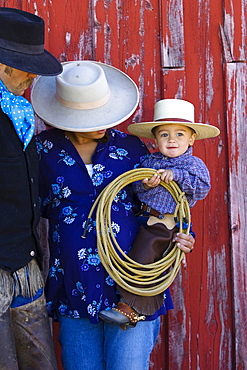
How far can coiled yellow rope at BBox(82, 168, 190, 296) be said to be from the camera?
8.76 ft

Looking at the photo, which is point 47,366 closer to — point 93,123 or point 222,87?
point 93,123

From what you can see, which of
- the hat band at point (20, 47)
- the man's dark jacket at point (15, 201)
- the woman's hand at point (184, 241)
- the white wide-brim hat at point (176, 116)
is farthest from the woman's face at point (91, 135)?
the woman's hand at point (184, 241)

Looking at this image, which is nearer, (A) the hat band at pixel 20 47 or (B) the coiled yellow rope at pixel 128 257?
(A) the hat band at pixel 20 47

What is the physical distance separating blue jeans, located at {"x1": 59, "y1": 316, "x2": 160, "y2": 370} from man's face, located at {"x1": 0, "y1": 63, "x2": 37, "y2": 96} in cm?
116

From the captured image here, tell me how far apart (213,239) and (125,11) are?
1.53 meters

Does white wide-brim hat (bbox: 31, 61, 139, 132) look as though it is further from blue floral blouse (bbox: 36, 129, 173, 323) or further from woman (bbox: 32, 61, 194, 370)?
Result: blue floral blouse (bbox: 36, 129, 173, 323)

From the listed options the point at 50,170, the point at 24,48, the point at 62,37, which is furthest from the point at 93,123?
the point at 62,37

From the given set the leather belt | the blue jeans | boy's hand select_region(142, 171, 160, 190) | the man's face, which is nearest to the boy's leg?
the blue jeans

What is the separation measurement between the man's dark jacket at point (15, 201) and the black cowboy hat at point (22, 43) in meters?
0.24

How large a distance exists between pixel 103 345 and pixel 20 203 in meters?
0.88

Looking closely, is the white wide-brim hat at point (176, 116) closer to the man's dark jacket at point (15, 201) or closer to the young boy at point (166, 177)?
the young boy at point (166, 177)

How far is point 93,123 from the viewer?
9.32ft

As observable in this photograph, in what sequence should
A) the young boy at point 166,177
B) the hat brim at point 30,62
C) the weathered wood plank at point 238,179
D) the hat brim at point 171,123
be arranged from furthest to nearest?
the weathered wood plank at point 238,179, the hat brim at point 171,123, the young boy at point 166,177, the hat brim at point 30,62

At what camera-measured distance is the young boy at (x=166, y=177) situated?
278 cm
